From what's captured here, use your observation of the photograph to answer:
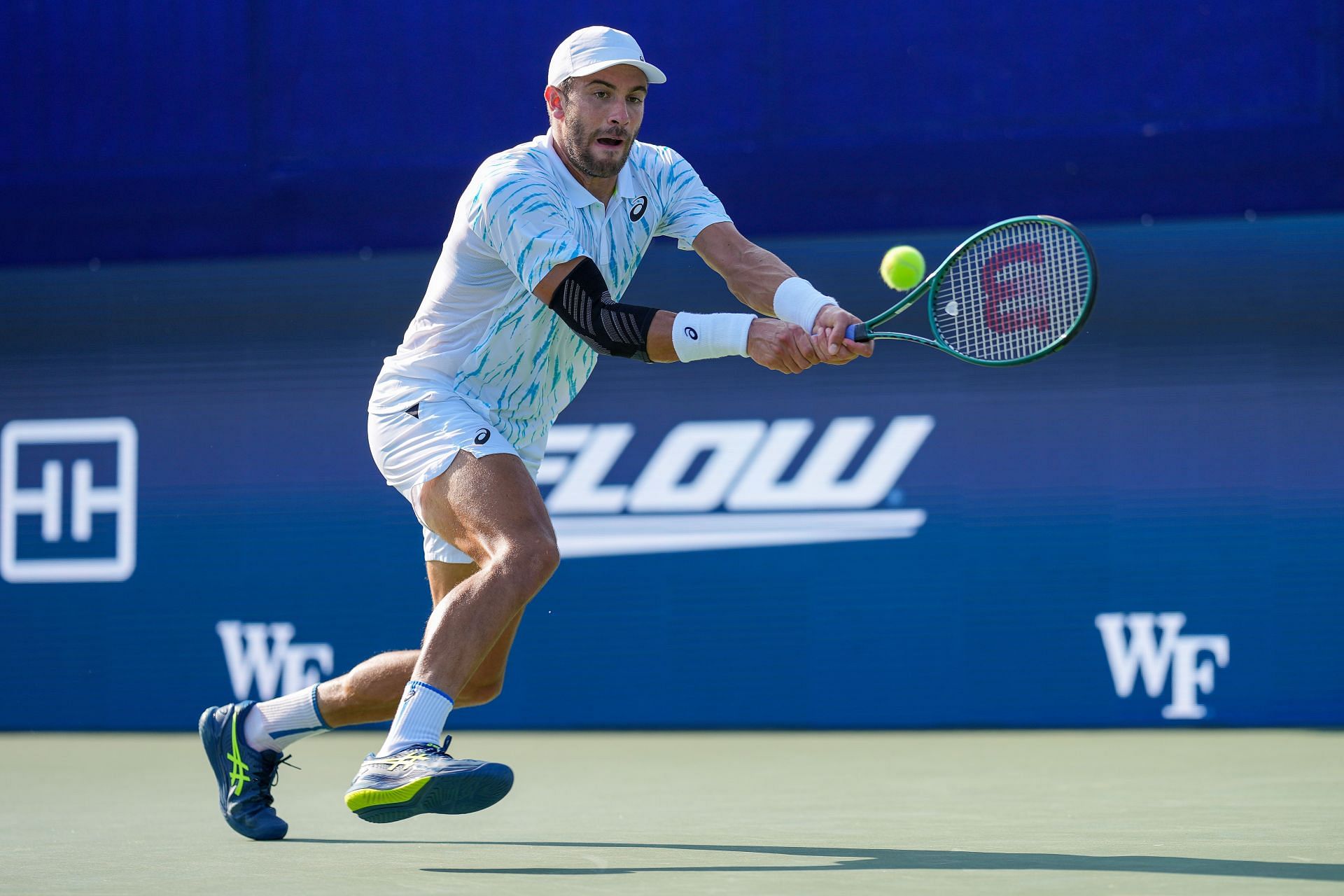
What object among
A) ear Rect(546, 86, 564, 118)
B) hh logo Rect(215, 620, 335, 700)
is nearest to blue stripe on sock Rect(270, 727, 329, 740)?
ear Rect(546, 86, 564, 118)

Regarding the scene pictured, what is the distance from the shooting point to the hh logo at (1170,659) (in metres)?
6.82

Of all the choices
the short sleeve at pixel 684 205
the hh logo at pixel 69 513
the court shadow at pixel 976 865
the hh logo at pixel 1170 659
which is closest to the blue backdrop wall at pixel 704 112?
the hh logo at pixel 69 513

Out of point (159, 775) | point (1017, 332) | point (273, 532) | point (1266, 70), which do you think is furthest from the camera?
point (273, 532)

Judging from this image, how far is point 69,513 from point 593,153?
14.9 ft

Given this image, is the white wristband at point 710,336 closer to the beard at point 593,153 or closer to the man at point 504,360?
the man at point 504,360

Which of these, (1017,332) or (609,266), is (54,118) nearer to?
(609,266)

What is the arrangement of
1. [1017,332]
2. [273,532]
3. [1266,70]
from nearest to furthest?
[1017,332] < [1266,70] < [273,532]

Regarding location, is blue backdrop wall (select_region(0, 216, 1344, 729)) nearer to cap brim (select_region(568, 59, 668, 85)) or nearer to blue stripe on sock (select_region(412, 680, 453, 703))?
cap brim (select_region(568, 59, 668, 85))

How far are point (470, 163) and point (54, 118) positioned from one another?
1.93 m

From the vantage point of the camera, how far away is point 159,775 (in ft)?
18.9

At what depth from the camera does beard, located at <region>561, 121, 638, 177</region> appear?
374cm

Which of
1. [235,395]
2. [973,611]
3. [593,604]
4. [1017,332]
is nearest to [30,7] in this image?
[235,395]

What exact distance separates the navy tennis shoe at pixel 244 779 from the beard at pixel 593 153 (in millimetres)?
1396

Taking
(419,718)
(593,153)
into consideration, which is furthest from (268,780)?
(593,153)
